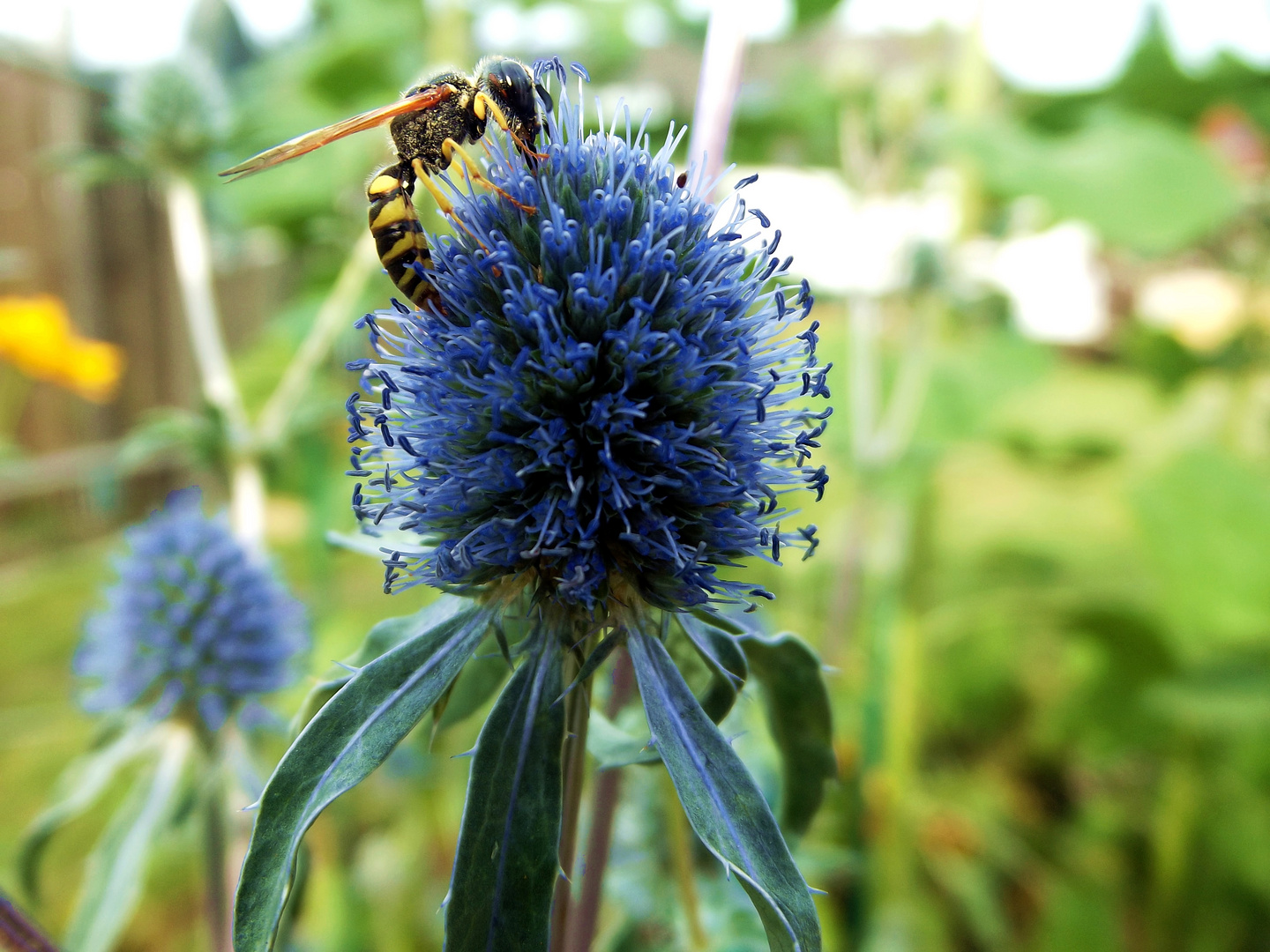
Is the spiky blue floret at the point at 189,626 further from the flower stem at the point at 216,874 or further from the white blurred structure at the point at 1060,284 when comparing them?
the white blurred structure at the point at 1060,284

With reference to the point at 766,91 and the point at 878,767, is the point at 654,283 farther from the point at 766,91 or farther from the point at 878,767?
the point at 766,91

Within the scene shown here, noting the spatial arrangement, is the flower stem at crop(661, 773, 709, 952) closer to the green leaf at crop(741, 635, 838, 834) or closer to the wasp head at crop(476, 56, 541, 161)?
the green leaf at crop(741, 635, 838, 834)

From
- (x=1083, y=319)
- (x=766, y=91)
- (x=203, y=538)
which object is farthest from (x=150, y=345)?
(x=1083, y=319)

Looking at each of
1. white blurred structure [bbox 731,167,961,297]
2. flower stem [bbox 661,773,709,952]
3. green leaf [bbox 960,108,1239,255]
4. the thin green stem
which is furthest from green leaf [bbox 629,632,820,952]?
green leaf [bbox 960,108,1239,255]

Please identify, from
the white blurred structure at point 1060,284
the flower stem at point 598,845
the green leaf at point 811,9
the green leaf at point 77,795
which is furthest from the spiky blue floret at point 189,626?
the white blurred structure at point 1060,284

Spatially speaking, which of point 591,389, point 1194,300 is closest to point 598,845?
point 591,389

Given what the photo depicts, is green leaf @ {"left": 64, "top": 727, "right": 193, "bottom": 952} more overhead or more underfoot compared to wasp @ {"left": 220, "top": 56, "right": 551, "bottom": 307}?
more underfoot

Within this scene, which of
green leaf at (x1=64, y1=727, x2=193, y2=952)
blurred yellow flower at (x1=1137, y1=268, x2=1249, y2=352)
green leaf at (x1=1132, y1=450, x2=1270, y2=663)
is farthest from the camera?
blurred yellow flower at (x1=1137, y1=268, x2=1249, y2=352)
